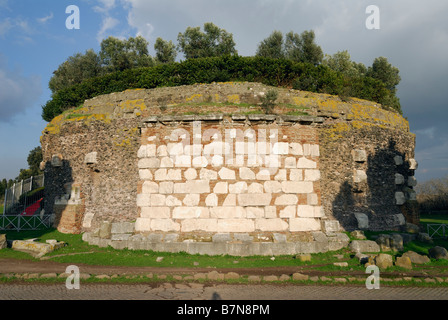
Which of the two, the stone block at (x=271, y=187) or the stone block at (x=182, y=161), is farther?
the stone block at (x=182, y=161)

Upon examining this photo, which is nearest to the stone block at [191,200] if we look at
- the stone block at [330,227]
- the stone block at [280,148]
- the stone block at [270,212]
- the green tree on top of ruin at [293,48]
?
the stone block at [270,212]

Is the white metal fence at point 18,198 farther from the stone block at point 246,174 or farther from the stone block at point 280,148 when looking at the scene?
the stone block at point 280,148

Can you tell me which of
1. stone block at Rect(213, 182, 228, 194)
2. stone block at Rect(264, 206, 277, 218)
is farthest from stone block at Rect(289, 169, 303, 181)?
stone block at Rect(213, 182, 228, 194)

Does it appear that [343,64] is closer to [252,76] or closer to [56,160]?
[252,76]

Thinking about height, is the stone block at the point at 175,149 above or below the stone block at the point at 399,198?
above

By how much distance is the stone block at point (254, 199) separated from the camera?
8.55m

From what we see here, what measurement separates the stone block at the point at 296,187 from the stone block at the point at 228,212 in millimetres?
1454

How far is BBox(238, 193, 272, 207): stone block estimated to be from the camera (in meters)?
8.55

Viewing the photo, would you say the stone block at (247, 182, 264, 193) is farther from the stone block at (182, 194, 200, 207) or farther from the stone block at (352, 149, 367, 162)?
the stone block at (352, 149, 367, 162)

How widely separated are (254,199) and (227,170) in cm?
119

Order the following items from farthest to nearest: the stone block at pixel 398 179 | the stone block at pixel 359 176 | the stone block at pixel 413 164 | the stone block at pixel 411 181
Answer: the stone block at pixel 413 164 → the stone block at pixel 411 181 → the stone block at pixel 398 179 → the stone block at pixel 359 176

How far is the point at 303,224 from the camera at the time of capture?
8586mm

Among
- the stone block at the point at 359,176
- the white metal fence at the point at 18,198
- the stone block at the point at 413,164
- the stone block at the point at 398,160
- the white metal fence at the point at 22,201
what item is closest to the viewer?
the stone block at the point at 359,176

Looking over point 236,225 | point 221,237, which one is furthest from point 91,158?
point 236,225
